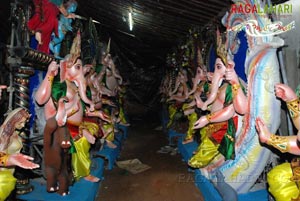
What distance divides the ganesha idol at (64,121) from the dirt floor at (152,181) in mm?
677

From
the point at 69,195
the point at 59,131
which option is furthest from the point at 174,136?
the point at 59,131

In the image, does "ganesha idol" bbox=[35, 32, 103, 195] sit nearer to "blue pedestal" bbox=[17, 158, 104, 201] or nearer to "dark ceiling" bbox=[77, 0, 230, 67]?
"blue pedestal" bbox=[17, 158, 104, 201]

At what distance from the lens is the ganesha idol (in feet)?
10.7

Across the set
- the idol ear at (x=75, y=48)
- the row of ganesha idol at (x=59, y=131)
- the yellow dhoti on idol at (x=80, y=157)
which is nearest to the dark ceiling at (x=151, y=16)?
the idol ear at (x=75, y=48)

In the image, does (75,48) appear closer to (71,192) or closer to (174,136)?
(71,192)

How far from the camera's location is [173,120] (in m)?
7.83

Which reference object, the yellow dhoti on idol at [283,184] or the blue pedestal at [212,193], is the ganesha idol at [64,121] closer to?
the blue pedestal at [212,193]

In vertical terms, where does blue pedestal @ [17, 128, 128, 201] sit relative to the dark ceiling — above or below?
below

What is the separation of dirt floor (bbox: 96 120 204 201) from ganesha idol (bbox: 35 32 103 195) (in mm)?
677

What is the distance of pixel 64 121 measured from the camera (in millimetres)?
3268

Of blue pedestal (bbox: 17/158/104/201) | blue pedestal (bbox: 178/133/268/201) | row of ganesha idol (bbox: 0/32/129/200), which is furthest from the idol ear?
blue pedestal (bbox: 178/133/268/201)

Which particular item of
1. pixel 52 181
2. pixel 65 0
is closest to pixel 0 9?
pixel 65 0

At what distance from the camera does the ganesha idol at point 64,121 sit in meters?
3.26

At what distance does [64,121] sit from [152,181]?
2.21 metres
